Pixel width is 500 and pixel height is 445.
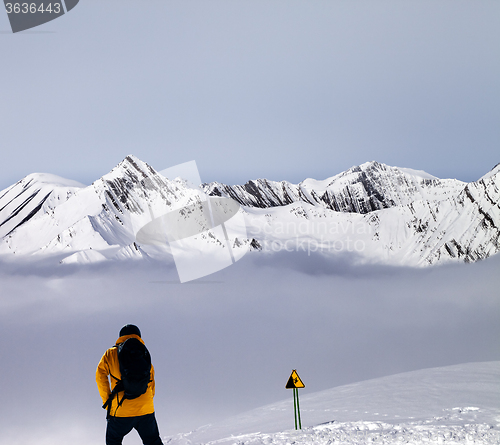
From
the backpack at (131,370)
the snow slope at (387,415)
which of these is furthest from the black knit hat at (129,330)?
the snow slope at (387,415)

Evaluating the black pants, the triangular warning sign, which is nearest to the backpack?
the black pants

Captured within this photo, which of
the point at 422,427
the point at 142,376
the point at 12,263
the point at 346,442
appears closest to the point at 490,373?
the point at 422,427

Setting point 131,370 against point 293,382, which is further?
point 293,382

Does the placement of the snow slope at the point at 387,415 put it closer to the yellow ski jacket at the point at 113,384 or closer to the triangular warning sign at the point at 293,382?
A: the triangular warning sign at the point at 293,382

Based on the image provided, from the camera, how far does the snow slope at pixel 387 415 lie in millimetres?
9086

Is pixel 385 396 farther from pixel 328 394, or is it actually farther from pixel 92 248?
pixel 92 248

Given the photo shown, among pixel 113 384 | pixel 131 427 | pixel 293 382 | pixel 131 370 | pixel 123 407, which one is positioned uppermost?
pixel 131 370

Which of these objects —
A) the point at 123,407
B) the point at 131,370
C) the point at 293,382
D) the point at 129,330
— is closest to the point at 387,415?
the point at 293,382

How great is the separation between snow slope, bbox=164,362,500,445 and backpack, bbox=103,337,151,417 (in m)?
4.35

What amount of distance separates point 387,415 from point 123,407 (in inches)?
323

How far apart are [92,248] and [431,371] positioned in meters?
189

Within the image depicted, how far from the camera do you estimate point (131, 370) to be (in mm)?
6105

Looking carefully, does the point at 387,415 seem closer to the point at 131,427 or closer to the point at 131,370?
the point at 131,427

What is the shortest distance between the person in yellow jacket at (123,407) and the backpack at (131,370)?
2.7 inches
